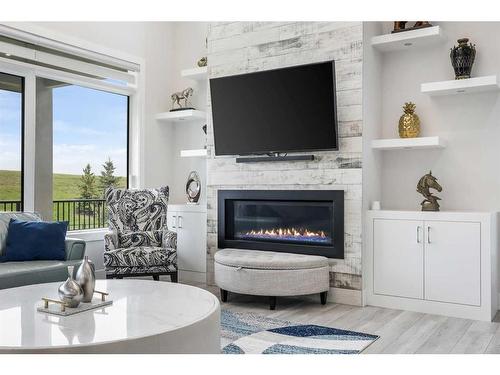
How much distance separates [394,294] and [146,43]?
3738mm

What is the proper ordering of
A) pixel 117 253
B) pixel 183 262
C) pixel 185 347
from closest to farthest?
1. pixel 185 347
2. pixel 117 253
3. pixel 183 262

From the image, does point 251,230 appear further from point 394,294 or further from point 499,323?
point 499,323

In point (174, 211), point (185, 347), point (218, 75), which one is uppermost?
point (218, 75)

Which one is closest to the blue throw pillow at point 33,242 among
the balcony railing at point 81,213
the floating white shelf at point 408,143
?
the balcony railing at point 81,213

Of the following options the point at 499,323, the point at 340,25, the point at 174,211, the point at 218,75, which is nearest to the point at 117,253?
the point at 174,211

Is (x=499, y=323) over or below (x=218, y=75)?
below

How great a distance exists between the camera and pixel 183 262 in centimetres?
521

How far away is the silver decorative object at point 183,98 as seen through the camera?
5.49m

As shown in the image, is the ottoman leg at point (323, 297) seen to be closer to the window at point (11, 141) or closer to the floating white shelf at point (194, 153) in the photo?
Answer: the floating white shelf at point (194, 153)

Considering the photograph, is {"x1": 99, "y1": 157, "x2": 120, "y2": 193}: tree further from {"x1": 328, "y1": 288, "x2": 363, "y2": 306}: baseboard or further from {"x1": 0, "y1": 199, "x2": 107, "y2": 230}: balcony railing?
{"x1": 328, "y1": 288, "x2": 363, "y2": 306}: baseboard

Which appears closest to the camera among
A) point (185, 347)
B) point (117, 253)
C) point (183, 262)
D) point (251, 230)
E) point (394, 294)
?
point (185, 347)

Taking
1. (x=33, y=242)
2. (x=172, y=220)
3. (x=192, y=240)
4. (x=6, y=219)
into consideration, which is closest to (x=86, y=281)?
(x=33, y=242)

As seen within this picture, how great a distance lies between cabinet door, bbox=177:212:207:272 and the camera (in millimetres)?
5047

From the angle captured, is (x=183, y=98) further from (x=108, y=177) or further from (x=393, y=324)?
(x=393, y=324)
